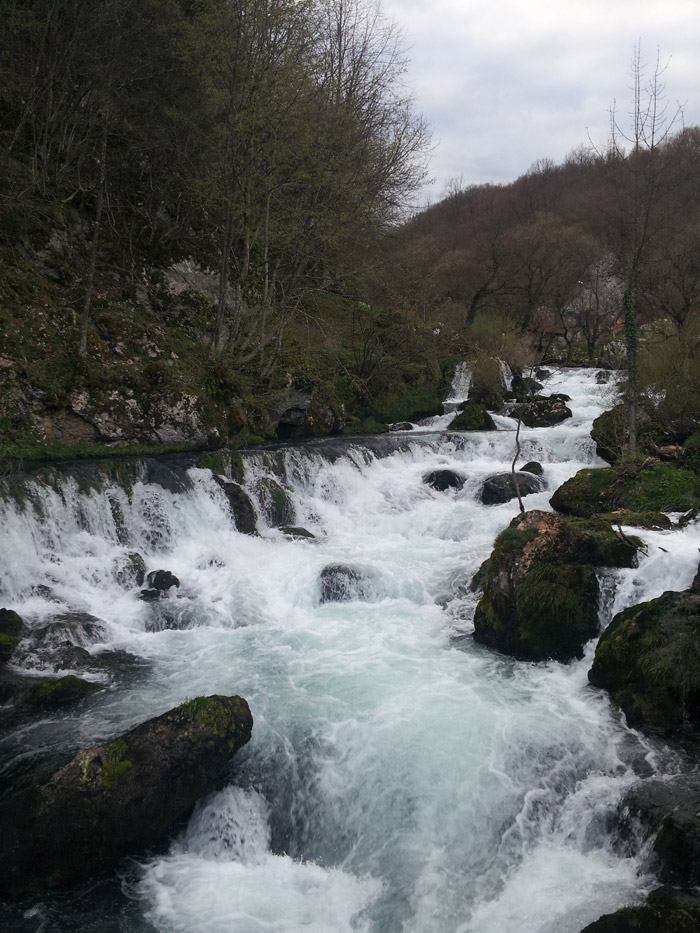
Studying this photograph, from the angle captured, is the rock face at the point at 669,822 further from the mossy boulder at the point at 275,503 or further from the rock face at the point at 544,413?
the rock face at the point at 544,413

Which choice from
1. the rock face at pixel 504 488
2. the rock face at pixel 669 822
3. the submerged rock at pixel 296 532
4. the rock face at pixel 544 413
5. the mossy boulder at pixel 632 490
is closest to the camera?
the rock face at pixel 669 822

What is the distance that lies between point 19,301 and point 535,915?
14.7m

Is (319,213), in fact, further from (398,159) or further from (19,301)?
(398,159)

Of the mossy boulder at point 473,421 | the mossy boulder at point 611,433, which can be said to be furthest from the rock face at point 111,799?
the mossy boulder at point 473,421

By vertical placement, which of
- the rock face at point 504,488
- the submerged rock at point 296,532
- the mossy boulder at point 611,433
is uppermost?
the mossy boulder at point 611,433

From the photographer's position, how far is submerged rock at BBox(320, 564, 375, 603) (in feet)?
34.5

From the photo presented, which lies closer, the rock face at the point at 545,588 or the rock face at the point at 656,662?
the rock face at the point at 656,662

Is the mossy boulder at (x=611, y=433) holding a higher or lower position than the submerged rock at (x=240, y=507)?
higher

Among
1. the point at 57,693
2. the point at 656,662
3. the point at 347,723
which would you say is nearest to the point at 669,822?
the point at 656,662

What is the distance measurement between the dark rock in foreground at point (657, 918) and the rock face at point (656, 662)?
2481 mm

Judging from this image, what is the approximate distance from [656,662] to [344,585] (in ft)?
17.3

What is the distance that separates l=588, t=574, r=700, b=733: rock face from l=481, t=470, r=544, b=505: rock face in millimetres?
7489

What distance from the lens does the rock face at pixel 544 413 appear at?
69.2ft

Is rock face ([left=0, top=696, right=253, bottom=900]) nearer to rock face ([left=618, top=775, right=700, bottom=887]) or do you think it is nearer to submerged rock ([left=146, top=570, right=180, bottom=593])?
rock face ([left=618, top=775, right=700, bottom=887])
